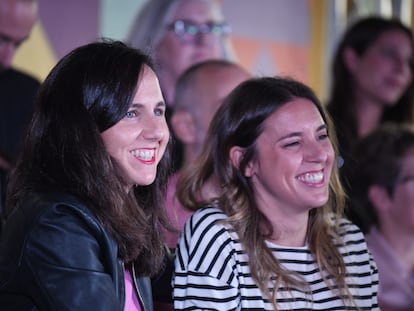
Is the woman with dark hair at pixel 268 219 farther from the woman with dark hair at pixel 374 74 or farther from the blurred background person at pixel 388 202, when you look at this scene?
the woman with dark hair at pixel 374 74

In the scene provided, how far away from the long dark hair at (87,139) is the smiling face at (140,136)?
0.02 metres

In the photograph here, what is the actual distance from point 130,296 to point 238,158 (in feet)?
1.79

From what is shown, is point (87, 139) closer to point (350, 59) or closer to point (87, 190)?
point (87, 190)

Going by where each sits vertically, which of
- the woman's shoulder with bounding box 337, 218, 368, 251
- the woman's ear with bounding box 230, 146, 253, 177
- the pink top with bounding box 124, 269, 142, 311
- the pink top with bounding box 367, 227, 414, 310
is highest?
the woman's ear with bounding box 230, 146, 253, 177

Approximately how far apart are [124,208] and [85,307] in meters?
0.30

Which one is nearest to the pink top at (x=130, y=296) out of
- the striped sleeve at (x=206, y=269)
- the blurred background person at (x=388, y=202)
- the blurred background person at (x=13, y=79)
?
the striped sleeve at (x=206, y=269)

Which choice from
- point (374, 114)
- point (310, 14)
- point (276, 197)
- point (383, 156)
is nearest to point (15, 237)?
point (276, 197)

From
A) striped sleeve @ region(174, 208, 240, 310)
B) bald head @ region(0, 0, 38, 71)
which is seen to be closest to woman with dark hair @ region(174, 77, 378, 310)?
striped sleeve @ region(174, 208, 240, 310)

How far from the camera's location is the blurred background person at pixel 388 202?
11.0 ft

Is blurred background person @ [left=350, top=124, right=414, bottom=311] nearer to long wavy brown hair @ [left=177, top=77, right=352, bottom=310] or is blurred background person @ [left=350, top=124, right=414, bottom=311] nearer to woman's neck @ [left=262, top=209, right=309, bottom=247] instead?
long wavy brown hair @ [left=177, top=77, right=352, bottom=310]

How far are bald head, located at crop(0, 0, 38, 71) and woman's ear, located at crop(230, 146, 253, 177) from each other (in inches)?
46.1

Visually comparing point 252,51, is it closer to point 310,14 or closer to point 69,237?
point 310,14

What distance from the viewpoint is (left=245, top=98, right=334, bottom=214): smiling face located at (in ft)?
7.98

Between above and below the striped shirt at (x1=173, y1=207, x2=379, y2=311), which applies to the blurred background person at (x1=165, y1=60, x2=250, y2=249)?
above
